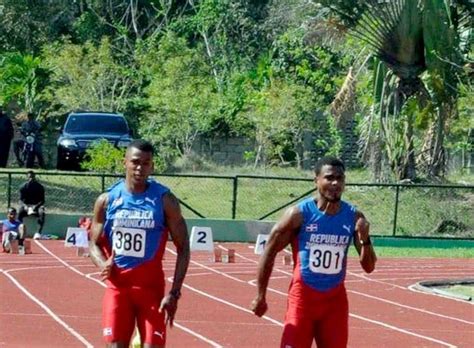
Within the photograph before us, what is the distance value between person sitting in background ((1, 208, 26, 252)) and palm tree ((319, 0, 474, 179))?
11.5 metres

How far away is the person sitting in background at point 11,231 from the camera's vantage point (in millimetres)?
23859

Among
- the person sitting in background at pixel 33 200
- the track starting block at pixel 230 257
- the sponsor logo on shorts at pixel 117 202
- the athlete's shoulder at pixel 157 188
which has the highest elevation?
the athlete's shoulder at pixel 157 188

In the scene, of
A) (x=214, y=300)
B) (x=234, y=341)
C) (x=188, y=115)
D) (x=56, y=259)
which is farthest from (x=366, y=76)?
(x=234, y=341)

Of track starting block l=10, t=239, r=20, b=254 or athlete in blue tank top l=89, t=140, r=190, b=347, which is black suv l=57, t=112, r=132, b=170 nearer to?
track starting block l=10, t=239, r=20, b=254

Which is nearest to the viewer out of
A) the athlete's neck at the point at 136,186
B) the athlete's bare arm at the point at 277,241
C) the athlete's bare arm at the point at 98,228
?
the athlete's bare arm at the point at 277,241

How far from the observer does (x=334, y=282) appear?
8.59 meters

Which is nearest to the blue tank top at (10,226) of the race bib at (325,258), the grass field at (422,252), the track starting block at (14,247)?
the track starting block at (14,247)

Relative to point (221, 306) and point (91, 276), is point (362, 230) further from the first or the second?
point (91, 276)

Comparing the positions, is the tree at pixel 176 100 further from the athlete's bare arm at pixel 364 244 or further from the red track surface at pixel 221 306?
the athlete's bare arm at pixel 364 244

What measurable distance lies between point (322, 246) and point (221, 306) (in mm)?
8415

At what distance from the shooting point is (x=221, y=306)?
16.9 metres

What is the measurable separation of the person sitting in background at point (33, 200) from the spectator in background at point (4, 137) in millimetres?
9512

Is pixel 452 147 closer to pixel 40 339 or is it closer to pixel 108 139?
pixel 108 139

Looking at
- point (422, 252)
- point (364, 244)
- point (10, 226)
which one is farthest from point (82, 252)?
point (364, 244)
